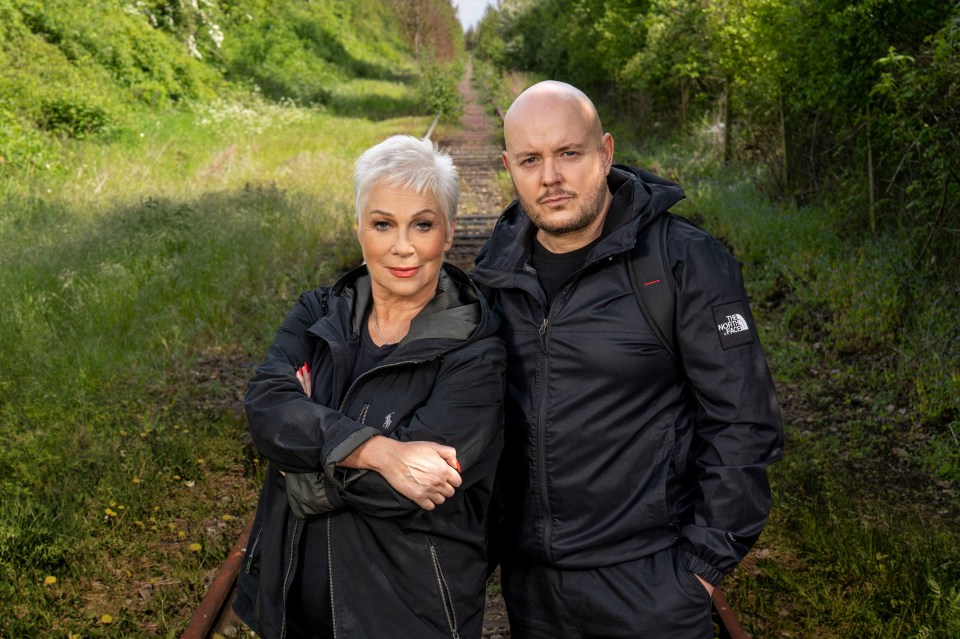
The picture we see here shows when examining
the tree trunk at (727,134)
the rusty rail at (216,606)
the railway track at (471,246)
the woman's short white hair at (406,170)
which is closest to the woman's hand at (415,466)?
the woman's short white hair at (406,170)

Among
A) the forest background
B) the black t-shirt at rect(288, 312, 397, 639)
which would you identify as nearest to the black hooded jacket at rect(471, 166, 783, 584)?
the black t-shirt at rect(288, 312, 397, 639)

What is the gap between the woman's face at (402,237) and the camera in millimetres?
2414

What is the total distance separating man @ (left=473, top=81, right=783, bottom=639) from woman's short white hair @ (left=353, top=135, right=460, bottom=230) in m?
0.24

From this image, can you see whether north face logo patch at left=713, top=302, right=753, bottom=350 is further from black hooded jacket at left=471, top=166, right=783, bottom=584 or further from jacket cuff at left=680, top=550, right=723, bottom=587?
jacket cuff at left=680, top=550, right=723, bottom=587

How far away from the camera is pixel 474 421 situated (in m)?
2.31

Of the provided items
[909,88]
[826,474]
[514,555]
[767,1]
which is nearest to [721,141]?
[767,1]

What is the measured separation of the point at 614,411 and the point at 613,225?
52 centimetres

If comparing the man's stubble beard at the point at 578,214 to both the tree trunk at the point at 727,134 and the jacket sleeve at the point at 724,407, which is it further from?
the tree trunk at the point at 727,134

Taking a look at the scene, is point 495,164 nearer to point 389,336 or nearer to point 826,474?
point 826,474

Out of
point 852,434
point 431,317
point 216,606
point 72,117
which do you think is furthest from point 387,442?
point 72,117

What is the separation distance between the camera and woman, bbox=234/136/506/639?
89.4 inches

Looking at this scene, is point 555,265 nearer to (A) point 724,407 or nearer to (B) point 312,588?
(A) point 724,407

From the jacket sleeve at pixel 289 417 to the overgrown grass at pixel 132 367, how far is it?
6.41 feet

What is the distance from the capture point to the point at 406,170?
2.41 m
